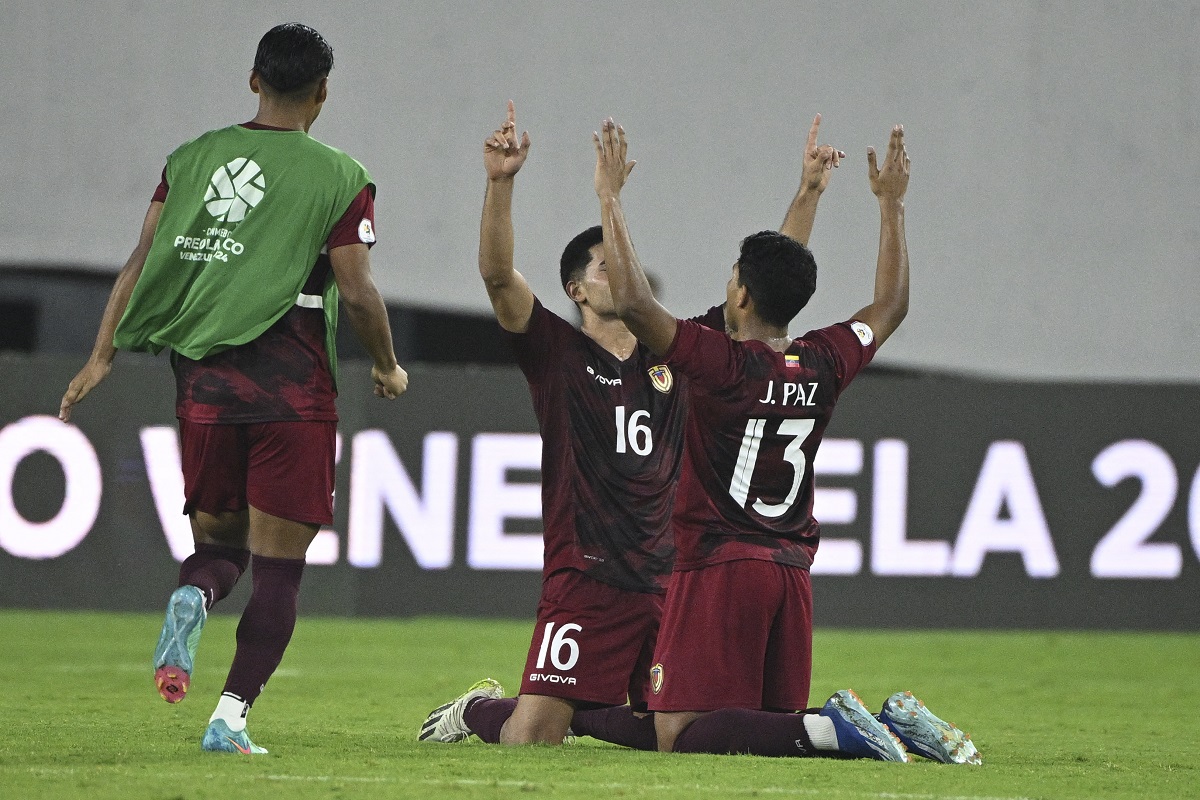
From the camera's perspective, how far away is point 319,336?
4.63 m

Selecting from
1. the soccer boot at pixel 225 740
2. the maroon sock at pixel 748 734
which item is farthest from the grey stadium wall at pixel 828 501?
the soccer boot at pixel 225 740

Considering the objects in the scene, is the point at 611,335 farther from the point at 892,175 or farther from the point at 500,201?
the point at 892,175

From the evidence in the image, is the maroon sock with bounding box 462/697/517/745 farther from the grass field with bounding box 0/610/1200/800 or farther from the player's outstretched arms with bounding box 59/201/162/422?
the player's outstretched arms with bounding box 59/201/162/422

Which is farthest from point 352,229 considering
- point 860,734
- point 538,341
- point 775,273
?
point 860,734

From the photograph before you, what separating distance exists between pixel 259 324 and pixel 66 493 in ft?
19.3

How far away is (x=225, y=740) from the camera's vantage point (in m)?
4.46

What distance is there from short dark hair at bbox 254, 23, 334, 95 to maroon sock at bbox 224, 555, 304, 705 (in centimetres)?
123

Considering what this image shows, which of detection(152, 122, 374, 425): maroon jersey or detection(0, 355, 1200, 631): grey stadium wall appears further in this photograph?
detection(0, 355, 1200, 631): grey stadium wall

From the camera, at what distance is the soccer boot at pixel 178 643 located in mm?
4160

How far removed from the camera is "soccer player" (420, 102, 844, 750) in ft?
17.0

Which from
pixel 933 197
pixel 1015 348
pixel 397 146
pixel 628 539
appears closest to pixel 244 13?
pixel 397 146

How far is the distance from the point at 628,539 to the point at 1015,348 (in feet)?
31.2

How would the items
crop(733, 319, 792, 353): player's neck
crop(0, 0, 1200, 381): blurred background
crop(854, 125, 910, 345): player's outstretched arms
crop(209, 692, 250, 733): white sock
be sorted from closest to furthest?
crop(209, 692, 250, 733): white sock → crop(733, 319, 792, 353): player's neck → crop(854, 125, 910, 345): player's outstretched arms → crop(0, 0, 1200, 381): blurred background

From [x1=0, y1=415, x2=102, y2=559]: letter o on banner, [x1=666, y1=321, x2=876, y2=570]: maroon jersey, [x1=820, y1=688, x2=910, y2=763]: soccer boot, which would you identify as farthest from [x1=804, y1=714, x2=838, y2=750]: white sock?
[x1=0, y1=415, x2=102, y2=559]: letter o on banner
